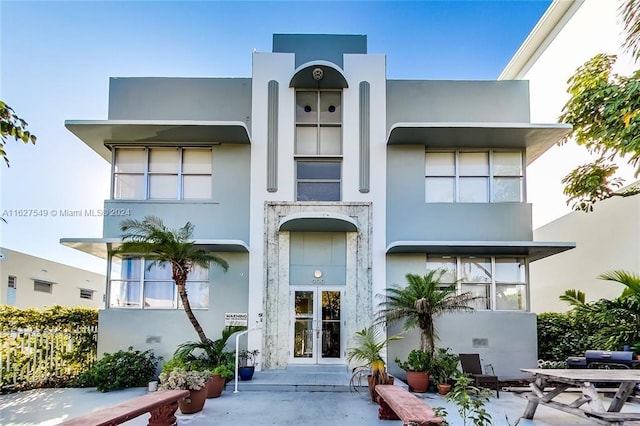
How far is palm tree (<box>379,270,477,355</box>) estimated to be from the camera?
10.6 metres

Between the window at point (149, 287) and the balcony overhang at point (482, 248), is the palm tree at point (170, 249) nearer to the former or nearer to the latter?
the window at point (149, 287)

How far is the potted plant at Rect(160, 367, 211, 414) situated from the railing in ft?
14.8

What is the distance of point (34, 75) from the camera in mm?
9594

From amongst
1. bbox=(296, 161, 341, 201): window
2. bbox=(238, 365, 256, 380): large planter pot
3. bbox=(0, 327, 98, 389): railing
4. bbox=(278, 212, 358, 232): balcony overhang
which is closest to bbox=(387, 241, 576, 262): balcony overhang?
bbox=(278, 212, 358, 232): balcony overhang

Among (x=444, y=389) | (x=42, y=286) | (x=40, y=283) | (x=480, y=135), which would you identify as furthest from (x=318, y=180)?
(x=42, y=286)

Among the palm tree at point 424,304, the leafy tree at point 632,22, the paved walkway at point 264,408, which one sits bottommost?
the paved walkway at point 264,408

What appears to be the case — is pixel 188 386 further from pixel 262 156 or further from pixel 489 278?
pixel 489 278

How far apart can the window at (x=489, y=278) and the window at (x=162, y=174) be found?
7090mm

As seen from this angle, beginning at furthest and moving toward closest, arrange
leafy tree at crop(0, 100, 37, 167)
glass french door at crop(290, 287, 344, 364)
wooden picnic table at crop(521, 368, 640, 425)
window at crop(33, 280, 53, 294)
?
window at crop(33, 280, 53, 294) < glass french door at crop(290, 287, 344, 364) < wooden picnic table at crop(521, 368, 640, 425) < leafy tree at crop(0, 100, 37, 167)

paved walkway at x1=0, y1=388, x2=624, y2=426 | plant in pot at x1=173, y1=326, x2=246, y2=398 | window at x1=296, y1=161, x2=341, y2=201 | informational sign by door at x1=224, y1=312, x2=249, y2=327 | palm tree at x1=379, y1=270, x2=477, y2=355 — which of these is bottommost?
paved walkway at x1=0, y1=388, x2=624, y2=426

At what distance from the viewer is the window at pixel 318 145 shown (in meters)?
12.9

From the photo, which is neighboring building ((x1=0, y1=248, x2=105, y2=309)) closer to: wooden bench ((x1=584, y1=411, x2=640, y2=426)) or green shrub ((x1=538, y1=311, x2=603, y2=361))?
green shrub ((x1=538, y1=311, x2=603, y2=361))

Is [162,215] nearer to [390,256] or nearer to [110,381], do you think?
[110,381]

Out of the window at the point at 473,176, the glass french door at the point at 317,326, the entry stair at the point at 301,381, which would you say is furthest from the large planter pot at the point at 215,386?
the window at the point at 473,176
